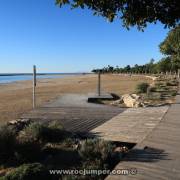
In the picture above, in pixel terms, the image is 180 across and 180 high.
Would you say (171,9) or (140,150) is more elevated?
(171,9)

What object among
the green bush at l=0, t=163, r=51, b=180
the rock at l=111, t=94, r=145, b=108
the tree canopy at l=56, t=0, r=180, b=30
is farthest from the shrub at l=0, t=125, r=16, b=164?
the rock at l=111, t=94, r=145, b=108

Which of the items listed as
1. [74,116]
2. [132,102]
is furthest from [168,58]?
[74,116]

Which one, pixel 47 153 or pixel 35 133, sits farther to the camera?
pixel 35 133

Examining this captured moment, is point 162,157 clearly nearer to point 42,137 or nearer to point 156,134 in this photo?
point 156,134

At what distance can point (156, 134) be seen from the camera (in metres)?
7.99

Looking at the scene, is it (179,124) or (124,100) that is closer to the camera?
(179,124)

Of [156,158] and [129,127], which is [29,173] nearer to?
[156,158]

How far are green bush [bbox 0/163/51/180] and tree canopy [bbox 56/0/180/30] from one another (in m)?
2.45

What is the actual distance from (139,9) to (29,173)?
2776mm

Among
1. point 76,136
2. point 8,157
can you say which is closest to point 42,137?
point 76,136

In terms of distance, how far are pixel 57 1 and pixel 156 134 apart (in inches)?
180

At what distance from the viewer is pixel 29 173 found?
5266 millimetres

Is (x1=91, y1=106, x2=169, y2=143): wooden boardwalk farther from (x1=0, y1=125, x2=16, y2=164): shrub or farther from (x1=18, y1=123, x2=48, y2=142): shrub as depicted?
(x1=0, y1=125, x2=16, y2=164): shrub

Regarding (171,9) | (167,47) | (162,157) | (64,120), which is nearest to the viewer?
(171,9)
